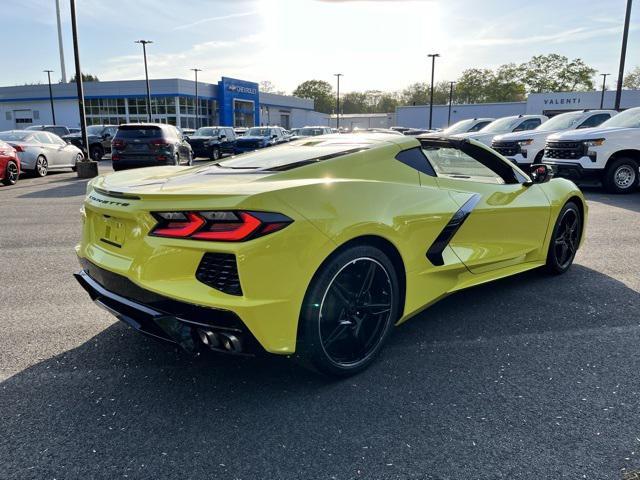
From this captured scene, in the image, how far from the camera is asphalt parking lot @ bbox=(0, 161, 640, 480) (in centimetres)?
220

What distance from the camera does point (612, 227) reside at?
748 cm

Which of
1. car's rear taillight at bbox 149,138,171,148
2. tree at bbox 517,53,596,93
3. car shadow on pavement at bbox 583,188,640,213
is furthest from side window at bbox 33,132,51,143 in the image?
tree at bbox 517,53,596,93

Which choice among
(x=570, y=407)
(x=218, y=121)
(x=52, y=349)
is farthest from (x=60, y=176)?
(x=218, y=121)

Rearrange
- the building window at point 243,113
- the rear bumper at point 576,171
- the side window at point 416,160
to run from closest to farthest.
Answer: the side window at point 416,160 < the rear bumper at point 576,171 < the building window at point 243,113

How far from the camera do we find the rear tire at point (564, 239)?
15.5 feet

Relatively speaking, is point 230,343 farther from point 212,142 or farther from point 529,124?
point 212,142

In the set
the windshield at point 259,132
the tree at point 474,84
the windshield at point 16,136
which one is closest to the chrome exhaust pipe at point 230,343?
the windshield at point 16,136

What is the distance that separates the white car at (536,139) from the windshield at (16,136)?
1427 centimetres

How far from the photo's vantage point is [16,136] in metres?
15.4

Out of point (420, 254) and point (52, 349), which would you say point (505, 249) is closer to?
point (420, 254)

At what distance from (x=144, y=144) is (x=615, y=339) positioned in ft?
45.2

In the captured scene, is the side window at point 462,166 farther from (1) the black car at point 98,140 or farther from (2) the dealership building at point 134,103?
(2) the dealership building at point 134,103

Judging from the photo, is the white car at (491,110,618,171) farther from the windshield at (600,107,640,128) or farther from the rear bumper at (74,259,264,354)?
the rear bumper at (74,259,264,354)

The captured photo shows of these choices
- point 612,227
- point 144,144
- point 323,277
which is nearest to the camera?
point 323,277
